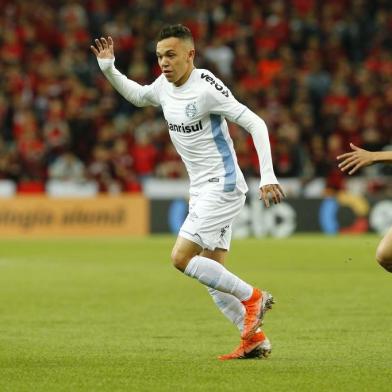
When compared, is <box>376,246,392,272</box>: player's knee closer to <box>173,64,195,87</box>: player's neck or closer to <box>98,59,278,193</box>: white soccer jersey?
<box>98,59,278,193</box>: white soccer jersey

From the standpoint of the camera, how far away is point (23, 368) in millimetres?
7262

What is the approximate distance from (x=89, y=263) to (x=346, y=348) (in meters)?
8.88

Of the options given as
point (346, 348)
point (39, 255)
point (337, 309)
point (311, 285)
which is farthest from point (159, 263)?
point (346, 348)

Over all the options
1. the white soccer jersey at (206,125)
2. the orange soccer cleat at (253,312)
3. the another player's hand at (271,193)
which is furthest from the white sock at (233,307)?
the another player's hand at (271,193)

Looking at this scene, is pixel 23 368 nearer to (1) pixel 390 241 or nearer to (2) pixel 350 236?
(1) pixel 390 241

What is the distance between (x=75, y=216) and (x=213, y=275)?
48.3ft

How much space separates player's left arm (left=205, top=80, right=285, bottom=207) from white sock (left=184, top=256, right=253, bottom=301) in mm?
534

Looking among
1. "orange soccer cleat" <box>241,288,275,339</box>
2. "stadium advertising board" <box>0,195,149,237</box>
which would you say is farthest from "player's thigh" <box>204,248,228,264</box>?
"stadium advertising board" <box>0,195,149,237</box>

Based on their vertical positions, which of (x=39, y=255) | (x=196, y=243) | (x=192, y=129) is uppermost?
(x=192, y=129)

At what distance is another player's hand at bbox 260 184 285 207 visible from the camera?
7.34 m

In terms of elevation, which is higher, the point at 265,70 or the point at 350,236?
the point at 265,70

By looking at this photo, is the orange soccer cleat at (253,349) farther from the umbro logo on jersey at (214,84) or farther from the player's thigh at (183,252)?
the umbro logo on jersey at (214,84)

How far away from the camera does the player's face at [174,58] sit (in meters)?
7.86

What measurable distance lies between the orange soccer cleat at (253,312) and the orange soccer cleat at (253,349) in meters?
0.05
